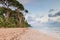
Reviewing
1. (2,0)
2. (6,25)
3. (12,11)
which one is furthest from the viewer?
(12,11)

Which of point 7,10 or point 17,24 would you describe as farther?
point 17,24

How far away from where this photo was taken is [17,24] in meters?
58.1

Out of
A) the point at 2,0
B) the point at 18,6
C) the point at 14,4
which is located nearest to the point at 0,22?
the point at 2,0

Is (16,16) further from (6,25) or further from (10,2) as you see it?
(6,25)

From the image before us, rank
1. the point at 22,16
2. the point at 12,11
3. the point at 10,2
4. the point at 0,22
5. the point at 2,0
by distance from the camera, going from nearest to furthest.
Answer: the point at 0,22, the point at 2,0, the point at 10,2, the point at 12,11, the point at 22,16

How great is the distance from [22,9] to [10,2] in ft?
30.9

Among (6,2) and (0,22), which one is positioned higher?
(6,2)

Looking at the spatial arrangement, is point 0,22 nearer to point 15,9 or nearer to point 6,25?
point 6,25

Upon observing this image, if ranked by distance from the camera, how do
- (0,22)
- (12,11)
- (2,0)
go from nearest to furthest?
(0,22)
(2,0)
(12,11)

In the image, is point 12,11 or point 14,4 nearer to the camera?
point 14,4

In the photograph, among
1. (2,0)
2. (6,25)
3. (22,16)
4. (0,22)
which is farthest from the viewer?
(22,16)

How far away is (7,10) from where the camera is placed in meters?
52.9

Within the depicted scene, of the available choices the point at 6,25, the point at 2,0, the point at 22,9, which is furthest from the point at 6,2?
the point at 22,9

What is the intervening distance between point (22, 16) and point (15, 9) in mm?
3798
